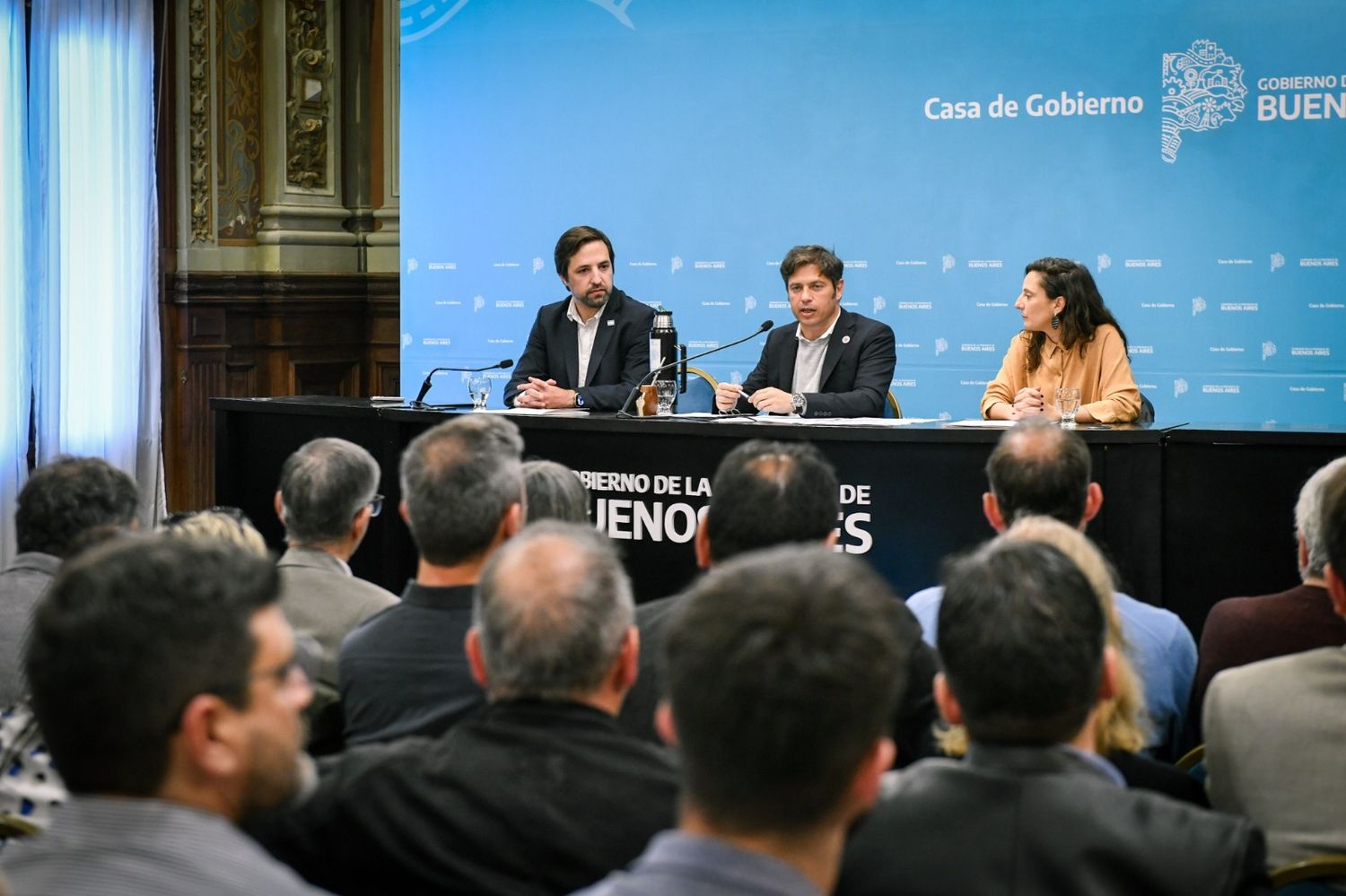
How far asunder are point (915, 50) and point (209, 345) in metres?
3.66

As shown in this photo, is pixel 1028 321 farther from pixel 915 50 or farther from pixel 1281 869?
pixel 1281 869

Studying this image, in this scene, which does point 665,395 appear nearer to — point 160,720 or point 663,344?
point 663,344

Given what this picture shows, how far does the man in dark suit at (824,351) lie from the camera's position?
205 inches

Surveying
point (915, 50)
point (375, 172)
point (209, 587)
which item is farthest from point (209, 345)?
point (209, 587)

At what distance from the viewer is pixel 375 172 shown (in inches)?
317

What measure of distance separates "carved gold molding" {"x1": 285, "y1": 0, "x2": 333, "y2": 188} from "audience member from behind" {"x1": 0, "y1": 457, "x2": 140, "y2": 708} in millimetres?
5046

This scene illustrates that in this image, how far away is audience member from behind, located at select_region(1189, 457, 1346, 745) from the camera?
2.54m

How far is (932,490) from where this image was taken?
4504 millimetres

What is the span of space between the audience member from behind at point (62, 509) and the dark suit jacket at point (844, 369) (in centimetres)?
262

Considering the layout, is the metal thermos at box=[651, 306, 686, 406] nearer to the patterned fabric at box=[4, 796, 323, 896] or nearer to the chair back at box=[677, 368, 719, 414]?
the chair back at box=[677, 368, 719, 414]

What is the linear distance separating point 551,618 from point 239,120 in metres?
6.43

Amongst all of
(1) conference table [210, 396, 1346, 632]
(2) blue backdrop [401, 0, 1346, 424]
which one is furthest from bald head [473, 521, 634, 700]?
(2) blue backdrop [401, 0, 1346, 424]

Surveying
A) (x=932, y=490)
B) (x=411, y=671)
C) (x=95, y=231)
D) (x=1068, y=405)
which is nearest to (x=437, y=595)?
(x=411, y=671)

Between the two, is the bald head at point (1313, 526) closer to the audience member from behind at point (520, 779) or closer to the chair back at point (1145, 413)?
the audience member from behind at point (520, 779)
